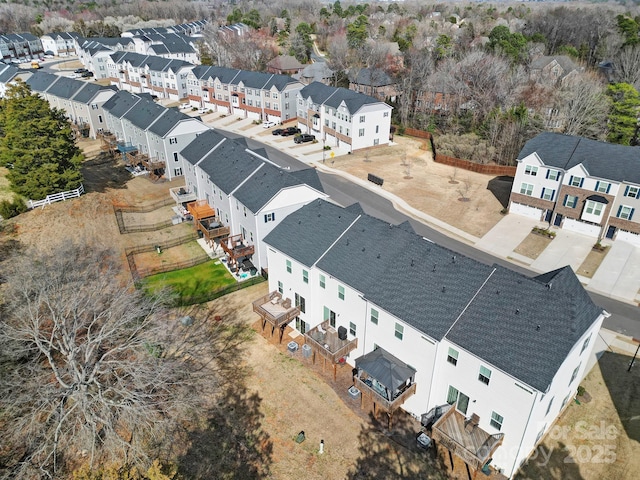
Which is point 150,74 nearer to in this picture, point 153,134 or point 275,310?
point 153,134

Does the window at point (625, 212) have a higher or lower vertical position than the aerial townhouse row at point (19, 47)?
lower

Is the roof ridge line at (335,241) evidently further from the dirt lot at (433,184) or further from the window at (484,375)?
the dirt lot at (433,184)

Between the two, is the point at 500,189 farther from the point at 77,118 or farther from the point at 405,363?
the point at 77,118

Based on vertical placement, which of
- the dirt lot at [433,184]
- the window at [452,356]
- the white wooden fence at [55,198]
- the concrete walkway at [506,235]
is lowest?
the concrete walkway at [506,235]

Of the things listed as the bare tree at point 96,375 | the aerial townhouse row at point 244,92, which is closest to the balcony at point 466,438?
the bare tree at point 96,375

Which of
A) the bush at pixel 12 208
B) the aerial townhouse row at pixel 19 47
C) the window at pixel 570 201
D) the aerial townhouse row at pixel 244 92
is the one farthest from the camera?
the aerial townhouse row at pixel 19 47

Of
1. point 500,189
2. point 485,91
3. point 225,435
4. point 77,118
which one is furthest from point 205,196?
point 485,91
